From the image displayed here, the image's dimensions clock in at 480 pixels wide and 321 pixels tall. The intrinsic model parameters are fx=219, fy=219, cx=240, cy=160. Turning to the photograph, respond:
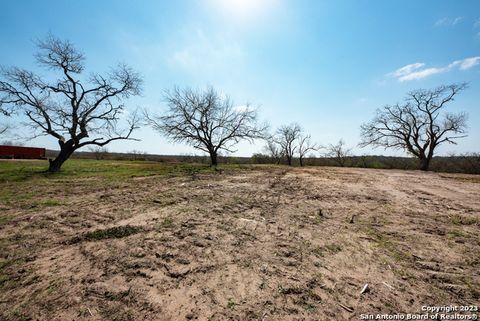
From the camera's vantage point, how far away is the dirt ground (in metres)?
2.16

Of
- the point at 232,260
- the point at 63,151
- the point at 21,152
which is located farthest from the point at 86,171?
the point at 21,152

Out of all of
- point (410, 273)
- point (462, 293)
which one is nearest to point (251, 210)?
point (410, 273)

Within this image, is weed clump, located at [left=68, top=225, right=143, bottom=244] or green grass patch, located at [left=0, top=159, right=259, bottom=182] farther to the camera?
green grass patch, located at [left=0, top=159, right=259, bottom=182]

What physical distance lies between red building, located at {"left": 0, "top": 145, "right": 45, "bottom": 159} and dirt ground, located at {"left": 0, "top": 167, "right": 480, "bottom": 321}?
3369cm

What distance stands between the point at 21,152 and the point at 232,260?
4014cm

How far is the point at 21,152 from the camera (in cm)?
2984

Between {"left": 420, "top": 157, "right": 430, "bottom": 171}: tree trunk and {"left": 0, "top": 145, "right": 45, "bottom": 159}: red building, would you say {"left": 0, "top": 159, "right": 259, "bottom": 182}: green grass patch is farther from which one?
{"left": 420, "top": 157, "right": 430, "bottom": 171}: tree trunk

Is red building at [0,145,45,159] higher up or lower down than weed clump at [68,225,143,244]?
higher up

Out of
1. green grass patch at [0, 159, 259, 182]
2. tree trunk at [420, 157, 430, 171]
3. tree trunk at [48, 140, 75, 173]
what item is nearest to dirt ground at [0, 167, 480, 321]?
green grass patch at [0, 159, 259, 182]

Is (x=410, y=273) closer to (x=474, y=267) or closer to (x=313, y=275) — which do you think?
(x=474, y=267)

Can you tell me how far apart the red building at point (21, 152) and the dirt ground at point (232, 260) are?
3369 centimetres

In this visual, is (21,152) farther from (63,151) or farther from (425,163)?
(425,163)

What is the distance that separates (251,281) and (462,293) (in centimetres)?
227

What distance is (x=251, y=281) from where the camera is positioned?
8.32 ft
